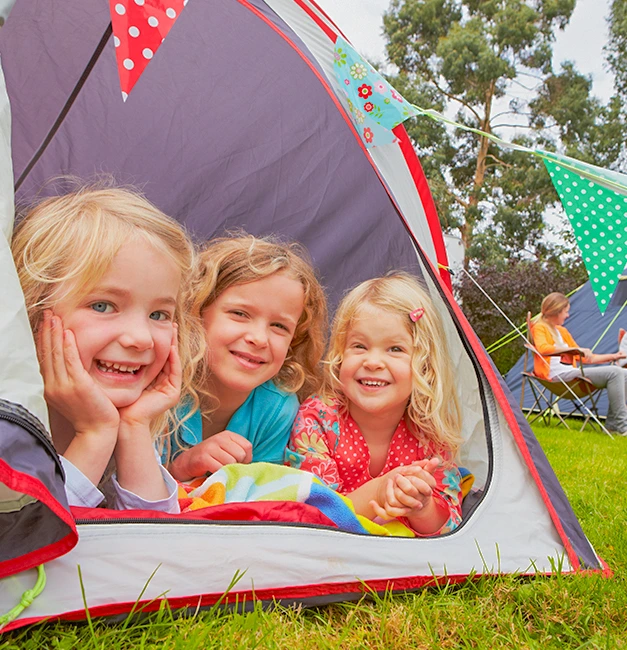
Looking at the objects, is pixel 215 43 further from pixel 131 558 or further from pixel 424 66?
pixel 424 66

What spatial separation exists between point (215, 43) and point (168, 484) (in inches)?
56.6

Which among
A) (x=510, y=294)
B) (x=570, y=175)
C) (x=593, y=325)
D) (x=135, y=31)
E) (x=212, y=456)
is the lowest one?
(x=212, y=456)

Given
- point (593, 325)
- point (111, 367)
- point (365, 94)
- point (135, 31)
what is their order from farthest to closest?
point (593, 325) → point (365, 94) → point (135, 31) → point (111, 367)

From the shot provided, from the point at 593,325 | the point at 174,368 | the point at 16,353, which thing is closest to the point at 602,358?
the point at 593,325

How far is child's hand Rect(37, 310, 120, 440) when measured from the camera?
1.10 meters

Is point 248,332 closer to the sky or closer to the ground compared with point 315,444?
closer to the sky

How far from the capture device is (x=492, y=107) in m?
12.6

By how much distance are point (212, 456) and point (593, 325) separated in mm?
4480

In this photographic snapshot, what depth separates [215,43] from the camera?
207 centimetres

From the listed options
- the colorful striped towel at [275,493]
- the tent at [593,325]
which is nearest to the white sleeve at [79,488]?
the colorful striped towel at [275,493]

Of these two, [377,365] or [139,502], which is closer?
[139,502]

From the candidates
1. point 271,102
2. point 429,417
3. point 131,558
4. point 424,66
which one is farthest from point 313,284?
point 424,66

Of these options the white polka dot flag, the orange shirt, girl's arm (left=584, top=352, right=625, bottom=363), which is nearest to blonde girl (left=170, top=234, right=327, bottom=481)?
the white polka dot flag

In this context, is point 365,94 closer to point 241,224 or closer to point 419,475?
point 241,224
